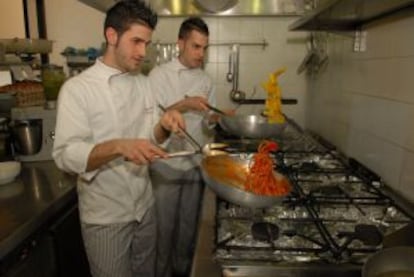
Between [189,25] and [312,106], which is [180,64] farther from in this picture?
[312,106]

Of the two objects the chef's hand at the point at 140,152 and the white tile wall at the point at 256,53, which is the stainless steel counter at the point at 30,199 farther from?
the white tile wall at the point at 256,53

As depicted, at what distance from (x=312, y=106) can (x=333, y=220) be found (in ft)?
5.24

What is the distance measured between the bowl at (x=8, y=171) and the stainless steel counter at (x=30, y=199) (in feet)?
0.08

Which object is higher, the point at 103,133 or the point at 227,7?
the point at 227,7

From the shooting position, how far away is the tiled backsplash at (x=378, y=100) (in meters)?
1.13

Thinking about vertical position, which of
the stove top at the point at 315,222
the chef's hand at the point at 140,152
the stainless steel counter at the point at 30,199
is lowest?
the stainless steel counter at the point at 30,199

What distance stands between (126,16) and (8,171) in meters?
0.86

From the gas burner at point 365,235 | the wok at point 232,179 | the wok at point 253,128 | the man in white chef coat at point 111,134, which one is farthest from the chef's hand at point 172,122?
the gas burner at point 365,235

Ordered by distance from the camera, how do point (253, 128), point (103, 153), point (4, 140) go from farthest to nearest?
1. point (4, 140)
2. point (253, 128)
3. point (103, 153)

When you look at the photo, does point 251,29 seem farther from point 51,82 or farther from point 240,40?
point 51,82

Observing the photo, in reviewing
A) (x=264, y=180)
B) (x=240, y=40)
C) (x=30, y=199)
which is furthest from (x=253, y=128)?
(x=240, y=40)

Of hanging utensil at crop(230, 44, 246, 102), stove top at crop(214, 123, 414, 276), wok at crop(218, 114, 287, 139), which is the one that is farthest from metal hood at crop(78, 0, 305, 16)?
stove top at crop(214, 123, 414, 276)

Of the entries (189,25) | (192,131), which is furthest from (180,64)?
(192,131)

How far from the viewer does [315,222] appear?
906 mm
